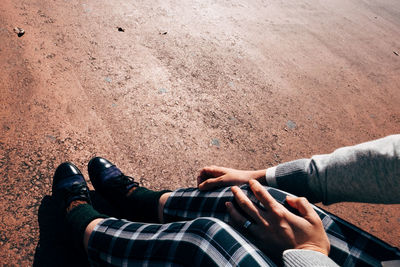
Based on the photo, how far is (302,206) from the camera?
3.38 ft

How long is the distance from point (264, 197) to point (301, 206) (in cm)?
15

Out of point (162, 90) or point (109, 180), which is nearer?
point (109, 180)

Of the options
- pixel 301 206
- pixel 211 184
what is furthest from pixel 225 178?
pixel 301 206

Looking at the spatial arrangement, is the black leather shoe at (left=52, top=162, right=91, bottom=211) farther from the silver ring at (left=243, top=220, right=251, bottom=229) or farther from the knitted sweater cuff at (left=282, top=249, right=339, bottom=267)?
the knitted sweater cuff at (left=282, top=249, right=339, bottom=267)

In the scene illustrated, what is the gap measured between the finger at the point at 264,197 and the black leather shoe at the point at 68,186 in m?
1.03

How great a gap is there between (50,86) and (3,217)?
1.04m

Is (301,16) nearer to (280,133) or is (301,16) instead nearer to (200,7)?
(200,7)

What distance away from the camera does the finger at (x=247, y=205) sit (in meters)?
1.06

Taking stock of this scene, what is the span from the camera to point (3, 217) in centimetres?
138

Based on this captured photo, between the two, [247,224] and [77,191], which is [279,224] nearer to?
[247,224]

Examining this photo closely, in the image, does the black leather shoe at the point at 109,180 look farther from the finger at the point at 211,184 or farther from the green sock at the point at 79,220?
the finger at the point at 211,184

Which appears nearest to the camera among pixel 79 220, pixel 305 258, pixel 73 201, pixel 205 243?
pixel 305 258

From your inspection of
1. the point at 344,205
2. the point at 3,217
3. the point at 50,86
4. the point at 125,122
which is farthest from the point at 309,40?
the point at 3,217

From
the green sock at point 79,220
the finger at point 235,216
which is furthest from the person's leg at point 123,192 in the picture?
the finger at point 235,216
